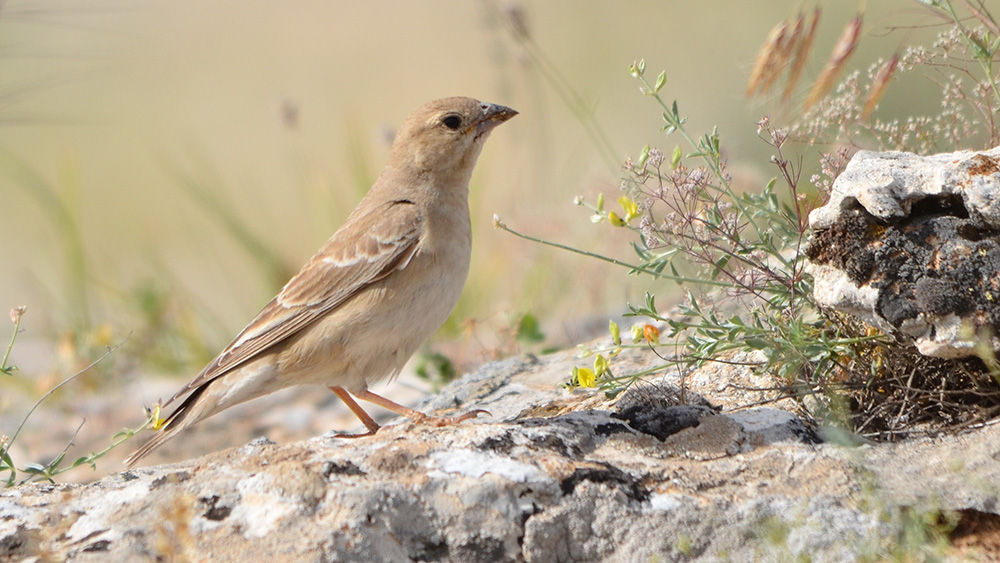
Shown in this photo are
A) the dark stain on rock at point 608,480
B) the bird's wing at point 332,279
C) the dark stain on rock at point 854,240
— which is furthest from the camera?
the bird's wing at point 332,279

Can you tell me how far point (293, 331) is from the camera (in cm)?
430

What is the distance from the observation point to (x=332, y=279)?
174 inches

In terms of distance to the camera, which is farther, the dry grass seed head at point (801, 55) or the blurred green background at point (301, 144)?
the blurred green background at point (301, 144)

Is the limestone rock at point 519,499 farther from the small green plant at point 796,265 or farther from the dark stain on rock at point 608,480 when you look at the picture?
the small green plant at point 796,265

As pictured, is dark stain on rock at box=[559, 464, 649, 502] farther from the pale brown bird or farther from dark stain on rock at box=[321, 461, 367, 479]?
the pale brown bird

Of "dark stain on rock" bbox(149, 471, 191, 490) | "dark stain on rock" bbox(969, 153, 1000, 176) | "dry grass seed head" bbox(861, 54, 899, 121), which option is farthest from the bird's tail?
"dark stain on rock" bbox(969, 153, 1000, 176)

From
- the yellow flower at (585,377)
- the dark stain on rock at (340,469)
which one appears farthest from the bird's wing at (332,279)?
the dark stain on rock at (340,469)

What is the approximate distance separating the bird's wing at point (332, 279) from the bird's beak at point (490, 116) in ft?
1.84

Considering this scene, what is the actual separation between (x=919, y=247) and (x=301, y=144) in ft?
53.6

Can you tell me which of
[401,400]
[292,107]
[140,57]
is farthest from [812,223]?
[140,57]

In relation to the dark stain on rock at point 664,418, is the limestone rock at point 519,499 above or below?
below

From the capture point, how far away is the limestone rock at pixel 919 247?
2.70 metres

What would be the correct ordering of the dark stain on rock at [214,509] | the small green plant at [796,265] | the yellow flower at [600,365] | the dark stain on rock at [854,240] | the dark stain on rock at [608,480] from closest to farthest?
the dark stain on rock at [214,509], the dark stain on rock at [608,480], the dark stain on rock at [854,240], the small green plant at [796,265], the yellow flower at [600,365]

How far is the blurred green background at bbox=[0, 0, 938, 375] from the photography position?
6.66m
